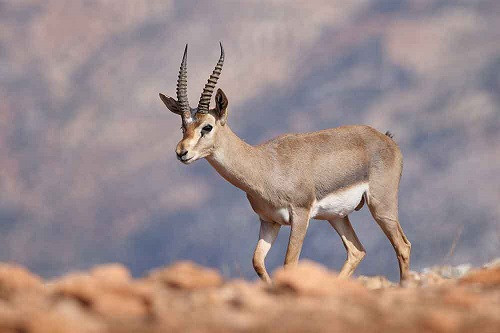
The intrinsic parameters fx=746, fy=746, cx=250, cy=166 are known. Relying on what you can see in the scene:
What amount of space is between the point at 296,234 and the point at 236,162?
55.6 inches

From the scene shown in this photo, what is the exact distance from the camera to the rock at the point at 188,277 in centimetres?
471

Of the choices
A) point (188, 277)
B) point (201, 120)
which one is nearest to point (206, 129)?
point (201, 120)

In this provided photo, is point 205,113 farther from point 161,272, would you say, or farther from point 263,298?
point 263,298

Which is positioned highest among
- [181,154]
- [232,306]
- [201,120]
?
[201,120]

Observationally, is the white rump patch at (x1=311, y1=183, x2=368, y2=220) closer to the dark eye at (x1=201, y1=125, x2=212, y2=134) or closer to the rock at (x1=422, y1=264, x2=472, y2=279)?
the rock at (x1=422, y1=264, x2=472, y2=279)

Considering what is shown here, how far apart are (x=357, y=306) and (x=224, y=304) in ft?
2.13

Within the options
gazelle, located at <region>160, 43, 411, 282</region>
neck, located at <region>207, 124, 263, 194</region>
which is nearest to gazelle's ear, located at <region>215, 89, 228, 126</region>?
gazelle, located at <region>160, 43, 411, 282</region>

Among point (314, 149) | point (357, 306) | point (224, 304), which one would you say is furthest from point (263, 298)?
point (314, 149)

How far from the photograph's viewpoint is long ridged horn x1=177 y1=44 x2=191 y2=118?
1081 centimetres

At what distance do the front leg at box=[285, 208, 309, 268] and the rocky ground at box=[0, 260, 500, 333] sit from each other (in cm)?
527

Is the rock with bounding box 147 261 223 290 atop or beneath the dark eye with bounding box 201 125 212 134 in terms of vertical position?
beneath

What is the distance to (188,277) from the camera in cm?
477

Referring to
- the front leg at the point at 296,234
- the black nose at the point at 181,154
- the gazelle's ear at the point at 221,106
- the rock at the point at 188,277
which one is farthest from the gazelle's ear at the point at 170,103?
the rock at the point at 188,277

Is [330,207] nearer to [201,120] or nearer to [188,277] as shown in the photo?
[201,120]
